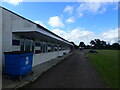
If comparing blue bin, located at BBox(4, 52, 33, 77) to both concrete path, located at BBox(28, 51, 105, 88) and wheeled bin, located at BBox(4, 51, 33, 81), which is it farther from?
concrete path, located at BBox(28, 51, 105, 88)

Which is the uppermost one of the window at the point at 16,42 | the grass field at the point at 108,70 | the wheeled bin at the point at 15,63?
the window at the point at 16,42

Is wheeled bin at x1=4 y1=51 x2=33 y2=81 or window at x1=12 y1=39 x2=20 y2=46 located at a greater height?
window at x1=12 y1=39 x2=20 y2=46

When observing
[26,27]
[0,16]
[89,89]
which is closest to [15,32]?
[26,27]

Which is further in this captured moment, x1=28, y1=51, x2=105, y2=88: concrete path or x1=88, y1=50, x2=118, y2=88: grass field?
x1=88, y1=50, x2=118, y2=88: grass field

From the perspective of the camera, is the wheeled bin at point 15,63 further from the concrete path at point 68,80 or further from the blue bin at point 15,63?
the concrete path at point 68,80

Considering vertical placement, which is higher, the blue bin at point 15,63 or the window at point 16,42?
the window at point 16,42

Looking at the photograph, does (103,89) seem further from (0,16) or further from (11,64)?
(0,16)

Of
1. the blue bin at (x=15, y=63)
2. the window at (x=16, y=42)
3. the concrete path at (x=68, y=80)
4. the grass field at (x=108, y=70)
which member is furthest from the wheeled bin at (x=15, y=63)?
the grass field at (x=108, y=70)

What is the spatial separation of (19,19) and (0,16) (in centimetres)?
127

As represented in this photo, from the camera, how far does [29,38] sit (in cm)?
1182

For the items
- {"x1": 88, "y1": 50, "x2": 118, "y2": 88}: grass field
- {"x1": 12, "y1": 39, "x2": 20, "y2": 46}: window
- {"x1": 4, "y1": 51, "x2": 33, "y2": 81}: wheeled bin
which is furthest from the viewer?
{"x1": 12, "y1": 39, "x2": 20, "y2": 46}: window

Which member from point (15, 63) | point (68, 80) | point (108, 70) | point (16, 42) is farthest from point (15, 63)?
point (108, 70)

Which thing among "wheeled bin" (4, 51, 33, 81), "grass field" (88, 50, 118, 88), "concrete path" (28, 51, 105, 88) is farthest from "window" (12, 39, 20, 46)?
"grass field" (88, 50, 118, 88)

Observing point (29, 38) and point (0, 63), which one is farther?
point (29, 38)
